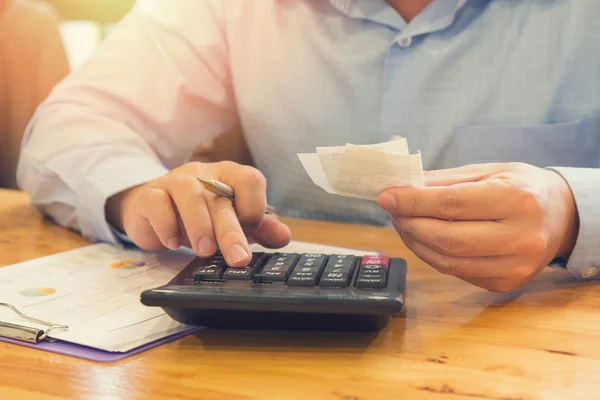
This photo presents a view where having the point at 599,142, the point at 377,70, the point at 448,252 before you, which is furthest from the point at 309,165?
the point at 599,142

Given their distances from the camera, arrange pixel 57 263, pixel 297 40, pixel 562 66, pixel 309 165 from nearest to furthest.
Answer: pixel 309 165 → pixel 57 263 → pixel 562 66 → pixel 297 40

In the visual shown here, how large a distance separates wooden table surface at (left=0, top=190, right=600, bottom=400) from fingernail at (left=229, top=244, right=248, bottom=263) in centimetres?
7

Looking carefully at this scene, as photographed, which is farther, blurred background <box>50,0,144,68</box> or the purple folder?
blurred background <box>50,0,144,68</box>

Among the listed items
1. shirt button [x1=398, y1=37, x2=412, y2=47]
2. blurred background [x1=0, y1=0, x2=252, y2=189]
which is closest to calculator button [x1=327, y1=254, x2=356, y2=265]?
shirt button [x1=398, y1=37, x2=412, y2=47]

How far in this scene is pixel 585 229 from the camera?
0.59 meters

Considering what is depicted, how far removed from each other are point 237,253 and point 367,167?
0.41 ft

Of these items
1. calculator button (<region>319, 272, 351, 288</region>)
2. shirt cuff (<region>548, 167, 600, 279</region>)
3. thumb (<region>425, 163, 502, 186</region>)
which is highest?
thumb (<region>425, 163, 502, 186</region>)

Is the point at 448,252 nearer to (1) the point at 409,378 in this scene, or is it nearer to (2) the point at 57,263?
(1) the point at 409,378

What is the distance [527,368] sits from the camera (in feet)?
1.35

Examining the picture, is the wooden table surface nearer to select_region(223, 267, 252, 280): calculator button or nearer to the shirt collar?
select_region(223, 267, 252, 280): calculator button

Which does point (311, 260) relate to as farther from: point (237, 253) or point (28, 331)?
point (28, 331)

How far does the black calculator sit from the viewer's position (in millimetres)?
432

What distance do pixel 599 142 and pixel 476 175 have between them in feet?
1.54

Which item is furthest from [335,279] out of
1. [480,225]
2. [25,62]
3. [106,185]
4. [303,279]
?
[25,62]
